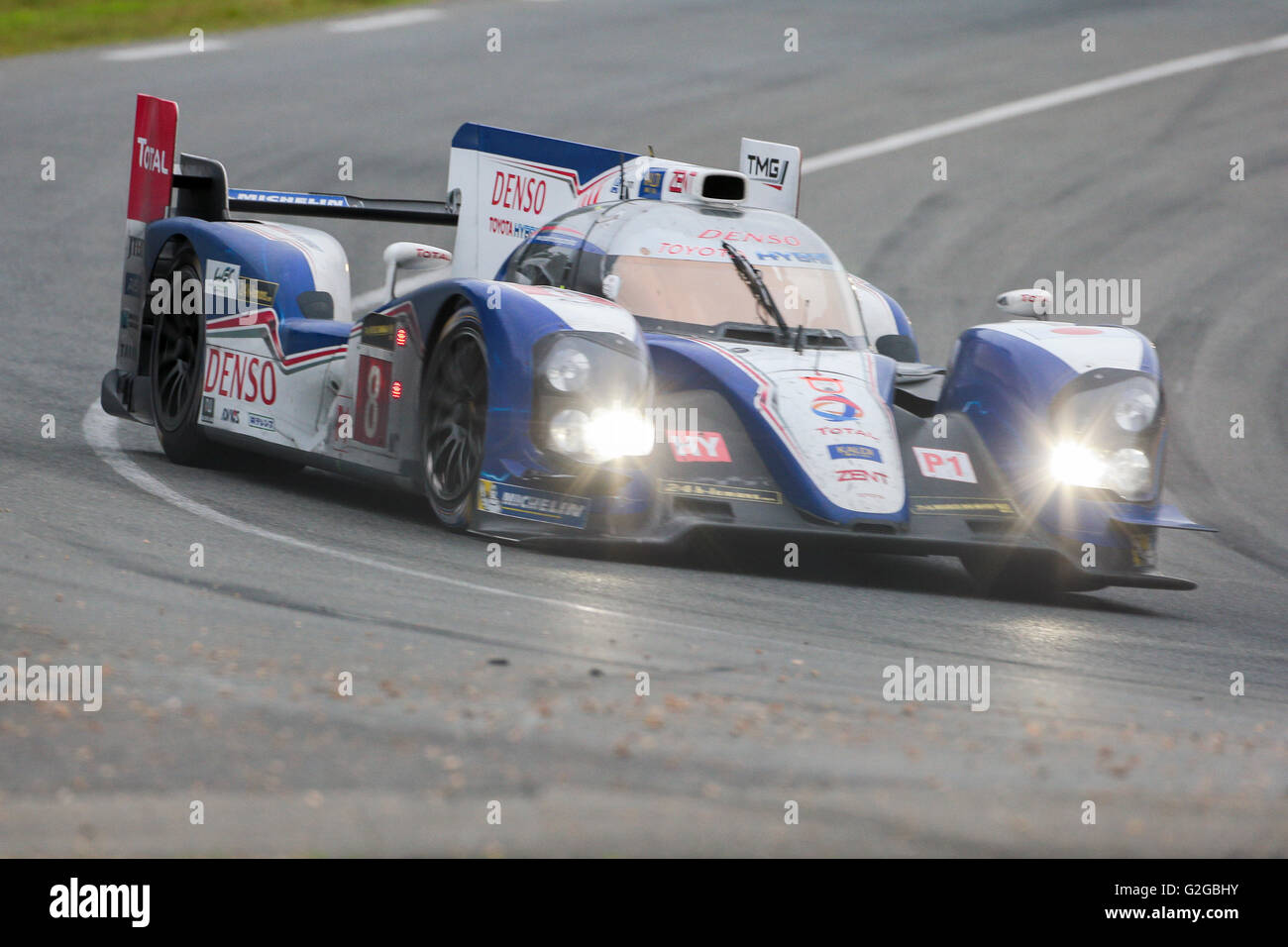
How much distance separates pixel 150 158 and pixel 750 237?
136 inches

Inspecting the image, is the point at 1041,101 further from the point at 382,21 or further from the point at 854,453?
the point at 854,453

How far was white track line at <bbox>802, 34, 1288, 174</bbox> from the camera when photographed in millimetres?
20469

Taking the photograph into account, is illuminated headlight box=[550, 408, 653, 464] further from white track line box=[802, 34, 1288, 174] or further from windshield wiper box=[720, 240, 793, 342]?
white track line box=[802, 34, 1288, 174]

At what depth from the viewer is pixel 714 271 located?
7.95m

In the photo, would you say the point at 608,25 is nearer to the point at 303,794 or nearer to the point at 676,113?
the point at 676,113

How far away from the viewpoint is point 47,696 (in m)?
4.35

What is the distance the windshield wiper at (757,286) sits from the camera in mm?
7836

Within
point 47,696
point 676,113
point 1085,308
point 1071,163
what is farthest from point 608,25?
point 47,696

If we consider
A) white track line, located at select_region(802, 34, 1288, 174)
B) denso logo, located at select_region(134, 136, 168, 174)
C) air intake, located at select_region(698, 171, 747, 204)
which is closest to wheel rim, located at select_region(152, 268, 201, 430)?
denso logo, located at select_region(134, 136, 168, 174)

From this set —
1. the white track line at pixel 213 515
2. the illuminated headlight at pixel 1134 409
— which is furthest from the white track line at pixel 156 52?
the illuminated headlight at pixel 1134 409

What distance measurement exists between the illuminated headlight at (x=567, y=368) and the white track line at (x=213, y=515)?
0.95 m

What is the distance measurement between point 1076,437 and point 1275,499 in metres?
3.90

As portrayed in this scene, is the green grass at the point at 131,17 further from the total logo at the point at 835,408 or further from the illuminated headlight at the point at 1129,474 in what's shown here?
the illuminated headlight at the point at 1129,474

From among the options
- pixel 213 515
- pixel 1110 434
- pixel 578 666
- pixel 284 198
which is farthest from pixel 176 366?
pixel 578 666
